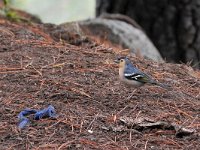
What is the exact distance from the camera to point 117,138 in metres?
5.54

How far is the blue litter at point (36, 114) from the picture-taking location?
18.6ft

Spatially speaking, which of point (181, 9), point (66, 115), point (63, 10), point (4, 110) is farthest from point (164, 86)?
point (63, 10)

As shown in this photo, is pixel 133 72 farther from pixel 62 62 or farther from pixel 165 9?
pixel 165 9

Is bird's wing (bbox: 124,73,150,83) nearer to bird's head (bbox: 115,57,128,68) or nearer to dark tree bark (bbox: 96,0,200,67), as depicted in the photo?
bird's head (bbox: 115,57,128,68)

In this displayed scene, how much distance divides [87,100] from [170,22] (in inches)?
222

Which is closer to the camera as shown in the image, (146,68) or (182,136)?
(182,136)

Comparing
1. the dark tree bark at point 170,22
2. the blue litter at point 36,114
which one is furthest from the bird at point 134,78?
the dark tree bark at point 170,22

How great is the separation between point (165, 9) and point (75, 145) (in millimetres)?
6584

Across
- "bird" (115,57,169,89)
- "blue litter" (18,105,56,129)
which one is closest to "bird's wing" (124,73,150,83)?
"bird" (115,57,169,89)

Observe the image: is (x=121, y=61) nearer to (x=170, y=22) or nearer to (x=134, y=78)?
(x=134, y=78)

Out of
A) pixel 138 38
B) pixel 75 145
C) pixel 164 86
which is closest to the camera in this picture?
pixel 75 145

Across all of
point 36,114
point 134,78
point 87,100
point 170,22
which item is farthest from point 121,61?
point 170,22

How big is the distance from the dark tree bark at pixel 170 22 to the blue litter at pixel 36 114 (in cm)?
594

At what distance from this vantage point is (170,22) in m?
11.6
